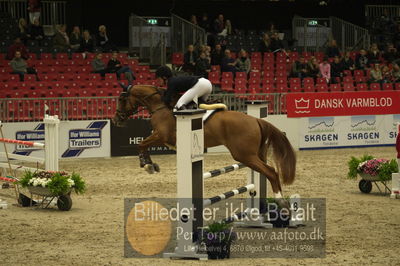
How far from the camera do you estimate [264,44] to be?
26.7 m

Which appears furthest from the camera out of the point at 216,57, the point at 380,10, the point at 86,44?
the point at 380,10

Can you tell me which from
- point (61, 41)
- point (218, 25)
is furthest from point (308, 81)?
point (61, 41)

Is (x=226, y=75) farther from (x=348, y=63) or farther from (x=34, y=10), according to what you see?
(x=34, y=10)

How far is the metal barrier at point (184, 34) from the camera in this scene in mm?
26406

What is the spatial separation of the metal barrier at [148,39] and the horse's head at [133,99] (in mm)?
12464

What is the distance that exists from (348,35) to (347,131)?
9.18 meters

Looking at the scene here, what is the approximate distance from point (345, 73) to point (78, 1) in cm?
983

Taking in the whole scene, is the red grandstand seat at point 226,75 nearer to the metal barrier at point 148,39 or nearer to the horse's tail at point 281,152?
the metal barrier at point 148,39

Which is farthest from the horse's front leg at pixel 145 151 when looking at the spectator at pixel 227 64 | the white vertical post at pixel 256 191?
the spectator at pixel 227 64

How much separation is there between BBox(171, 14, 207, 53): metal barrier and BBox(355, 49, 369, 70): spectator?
5373 millimetres

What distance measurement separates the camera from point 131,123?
19.8m

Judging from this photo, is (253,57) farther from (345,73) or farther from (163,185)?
(163,185)

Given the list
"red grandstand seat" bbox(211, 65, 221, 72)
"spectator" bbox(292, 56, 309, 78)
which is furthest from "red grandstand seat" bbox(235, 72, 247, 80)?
"spectator" bbox(292, 56, 309, 78)

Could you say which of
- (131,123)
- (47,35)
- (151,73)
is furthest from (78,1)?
(131,123)
